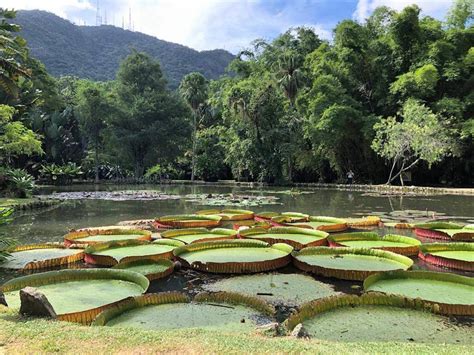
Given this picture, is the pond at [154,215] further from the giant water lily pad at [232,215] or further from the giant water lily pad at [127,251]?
the giant water lily pad at [232,215]

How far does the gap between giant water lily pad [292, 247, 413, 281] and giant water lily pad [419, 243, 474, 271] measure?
95 cm

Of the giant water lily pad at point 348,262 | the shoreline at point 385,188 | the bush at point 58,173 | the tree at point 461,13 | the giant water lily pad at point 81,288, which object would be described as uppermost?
the tree at point 461,13

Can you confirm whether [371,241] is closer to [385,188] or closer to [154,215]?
[154,215]

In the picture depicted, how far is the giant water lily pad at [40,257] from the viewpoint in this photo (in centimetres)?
823

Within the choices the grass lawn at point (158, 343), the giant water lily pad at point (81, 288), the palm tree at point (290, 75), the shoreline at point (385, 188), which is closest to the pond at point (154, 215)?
the giant water lily pad at point (81, 288)

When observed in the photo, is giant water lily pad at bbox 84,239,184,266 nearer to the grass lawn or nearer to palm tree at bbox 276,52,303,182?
the grass lawn

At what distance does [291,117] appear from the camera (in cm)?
4034

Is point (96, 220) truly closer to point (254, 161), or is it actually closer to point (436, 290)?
point (436, 290)

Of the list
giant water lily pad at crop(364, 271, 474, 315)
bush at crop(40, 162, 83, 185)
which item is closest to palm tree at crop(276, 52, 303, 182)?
bush at crop(40, 162, 83, 185)

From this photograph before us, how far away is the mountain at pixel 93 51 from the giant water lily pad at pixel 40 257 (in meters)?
86.4

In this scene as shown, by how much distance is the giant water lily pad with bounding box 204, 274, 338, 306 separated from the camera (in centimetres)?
639

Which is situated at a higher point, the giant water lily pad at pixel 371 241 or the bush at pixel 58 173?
the bush at pixel 58 173

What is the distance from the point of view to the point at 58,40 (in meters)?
107

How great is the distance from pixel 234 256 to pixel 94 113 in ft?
138
